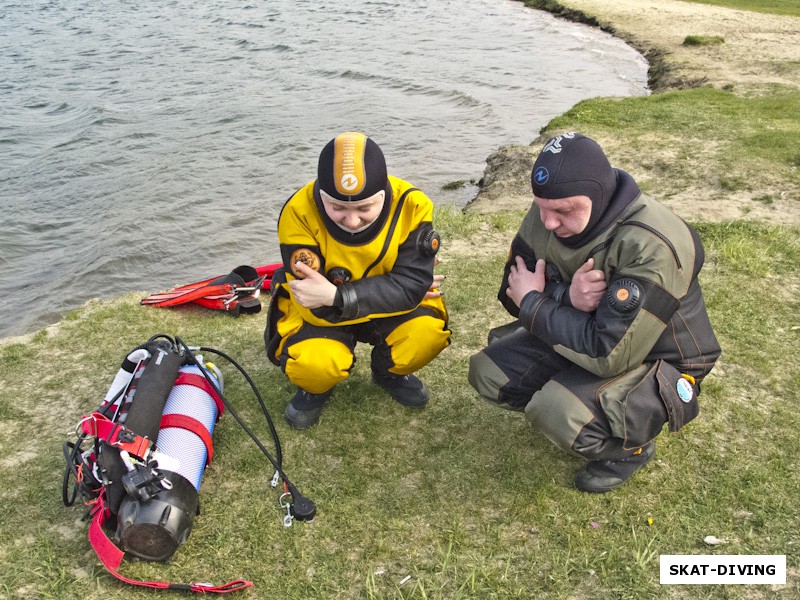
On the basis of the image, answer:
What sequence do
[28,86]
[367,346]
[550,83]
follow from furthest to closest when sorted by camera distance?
A: [550,83] < [28,86] < [367,346]

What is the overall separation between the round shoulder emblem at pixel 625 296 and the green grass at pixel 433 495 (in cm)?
116

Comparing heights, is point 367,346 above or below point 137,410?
below

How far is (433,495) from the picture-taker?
393cm

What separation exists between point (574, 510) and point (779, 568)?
38.1 inches

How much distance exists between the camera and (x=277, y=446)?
4102mm

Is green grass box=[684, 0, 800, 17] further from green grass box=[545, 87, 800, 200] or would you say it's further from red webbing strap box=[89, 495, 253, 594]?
red webbing strap box=[89, 495, 253, 594]

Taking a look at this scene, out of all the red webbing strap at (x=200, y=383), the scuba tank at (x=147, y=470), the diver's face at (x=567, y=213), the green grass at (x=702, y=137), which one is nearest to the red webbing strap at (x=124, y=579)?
the scuba tank at (x=147, y=470)

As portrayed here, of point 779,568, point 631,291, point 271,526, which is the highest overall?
point 631,291

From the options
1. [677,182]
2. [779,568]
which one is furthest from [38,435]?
[677,182]

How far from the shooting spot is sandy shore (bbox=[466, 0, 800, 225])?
7523mm

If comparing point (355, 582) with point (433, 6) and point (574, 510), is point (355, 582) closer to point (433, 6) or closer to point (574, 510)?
point (574, 510)

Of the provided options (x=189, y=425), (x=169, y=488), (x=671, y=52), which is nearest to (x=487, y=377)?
(x=189, y=425)

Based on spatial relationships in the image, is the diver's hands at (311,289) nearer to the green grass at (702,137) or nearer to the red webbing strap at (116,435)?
the red webbing strap at (116,435)

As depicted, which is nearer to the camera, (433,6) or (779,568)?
(779,568)
